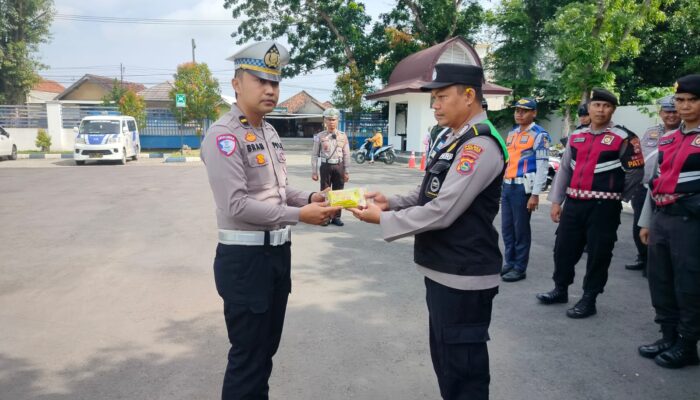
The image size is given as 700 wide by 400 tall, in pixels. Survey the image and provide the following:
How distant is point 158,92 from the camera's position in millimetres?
39594

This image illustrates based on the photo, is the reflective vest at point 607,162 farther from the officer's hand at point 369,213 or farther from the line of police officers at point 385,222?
the officer's hand at point 369,213

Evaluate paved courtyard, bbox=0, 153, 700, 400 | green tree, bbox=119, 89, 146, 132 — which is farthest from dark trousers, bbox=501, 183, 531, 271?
green tree, bbox=119, 89, 146, 132

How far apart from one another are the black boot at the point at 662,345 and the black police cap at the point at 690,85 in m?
1.73

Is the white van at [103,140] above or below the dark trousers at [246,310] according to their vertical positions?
above

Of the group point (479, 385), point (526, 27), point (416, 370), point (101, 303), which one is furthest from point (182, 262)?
point (526, 27)

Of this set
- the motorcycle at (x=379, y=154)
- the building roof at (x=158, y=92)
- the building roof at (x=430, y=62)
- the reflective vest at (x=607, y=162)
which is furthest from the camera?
the building roof at (x=158, y=92)

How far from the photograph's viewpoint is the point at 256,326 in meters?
2.41

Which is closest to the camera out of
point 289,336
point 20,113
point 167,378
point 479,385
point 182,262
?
point 479,385

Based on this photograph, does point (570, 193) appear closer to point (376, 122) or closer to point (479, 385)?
point (479, 385)

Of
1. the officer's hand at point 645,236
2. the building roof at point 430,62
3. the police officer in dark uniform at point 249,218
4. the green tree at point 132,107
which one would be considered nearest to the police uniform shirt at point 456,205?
the police officer in dark uniform at point 249,218

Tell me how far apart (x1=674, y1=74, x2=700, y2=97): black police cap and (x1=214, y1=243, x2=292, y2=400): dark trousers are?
9.93 feet

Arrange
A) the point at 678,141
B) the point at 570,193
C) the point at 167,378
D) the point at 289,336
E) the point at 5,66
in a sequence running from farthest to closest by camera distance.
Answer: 1. the point at 5,66
2. the point at 570,193
3. the point at 289,336
4. the point at 678,141
5. the point at 167,378

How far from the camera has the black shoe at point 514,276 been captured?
522cm

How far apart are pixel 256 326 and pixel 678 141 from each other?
10.4 ft
